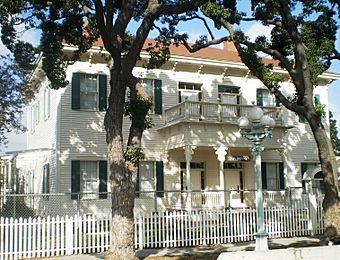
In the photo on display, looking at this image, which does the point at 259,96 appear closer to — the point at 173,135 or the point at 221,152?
the point at 221,152

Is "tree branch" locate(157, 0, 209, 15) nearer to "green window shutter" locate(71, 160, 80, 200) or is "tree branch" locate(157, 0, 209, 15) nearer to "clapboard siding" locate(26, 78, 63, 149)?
"clapboard siding" locate(26, 78, 63, 149)

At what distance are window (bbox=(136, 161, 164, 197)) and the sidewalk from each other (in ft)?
24.1

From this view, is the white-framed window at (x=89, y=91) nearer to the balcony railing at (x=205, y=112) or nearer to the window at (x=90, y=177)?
the window at (x=90, y=177)

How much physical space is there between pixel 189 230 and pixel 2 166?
1140 cm

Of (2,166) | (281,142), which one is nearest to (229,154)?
(281,142)

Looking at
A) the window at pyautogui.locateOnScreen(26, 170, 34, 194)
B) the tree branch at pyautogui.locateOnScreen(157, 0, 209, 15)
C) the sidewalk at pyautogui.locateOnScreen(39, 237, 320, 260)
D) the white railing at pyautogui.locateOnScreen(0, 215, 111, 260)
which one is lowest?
the sidewalk at pyautogui.locateOnScreen(39, 237, 320, 260)

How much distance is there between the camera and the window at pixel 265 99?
26.5 meters

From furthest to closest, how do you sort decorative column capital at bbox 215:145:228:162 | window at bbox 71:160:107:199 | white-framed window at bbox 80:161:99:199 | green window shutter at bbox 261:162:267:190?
green window shutter at bbox 261:162:267:190
decorative column capital at bbox 215:145:228:162
white-framed window at bbox 80:161:99:199
window at bbox 71:160:107:199

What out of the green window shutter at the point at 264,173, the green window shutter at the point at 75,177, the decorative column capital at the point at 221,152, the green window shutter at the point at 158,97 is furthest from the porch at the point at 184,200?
the green window shutter at the point at 158,97

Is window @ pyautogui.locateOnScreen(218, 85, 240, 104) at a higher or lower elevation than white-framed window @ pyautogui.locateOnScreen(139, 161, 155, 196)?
higher

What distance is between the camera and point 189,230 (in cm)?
1623

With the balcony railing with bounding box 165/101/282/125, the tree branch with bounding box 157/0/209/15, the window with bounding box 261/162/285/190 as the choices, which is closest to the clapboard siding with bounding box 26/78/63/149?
the balcony railing with bounding box 165/101/282/125

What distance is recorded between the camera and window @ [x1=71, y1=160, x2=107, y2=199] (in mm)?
21484

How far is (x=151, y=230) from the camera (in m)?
15.5
